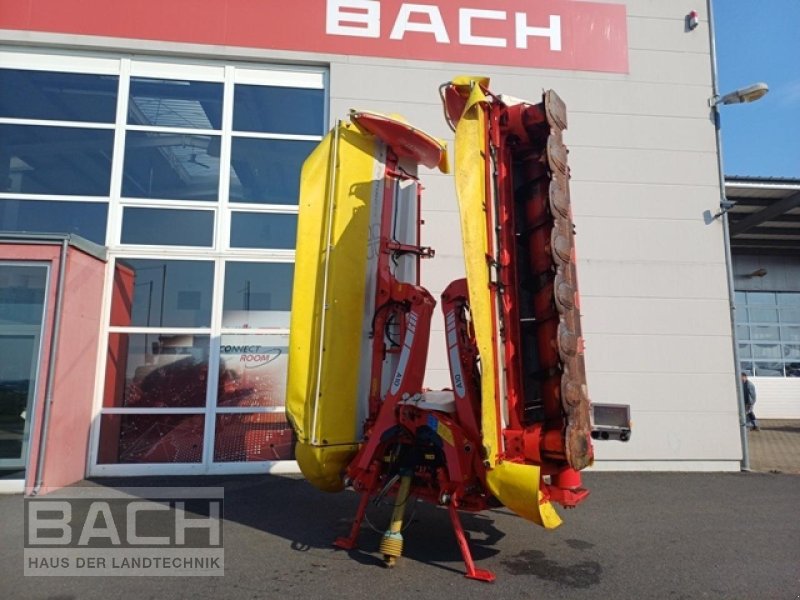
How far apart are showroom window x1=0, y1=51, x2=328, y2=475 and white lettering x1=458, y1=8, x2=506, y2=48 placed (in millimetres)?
2617

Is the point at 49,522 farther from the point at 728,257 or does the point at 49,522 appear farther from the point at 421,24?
the point at 728,257

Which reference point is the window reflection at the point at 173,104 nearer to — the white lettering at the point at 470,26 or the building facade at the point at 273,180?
the building facade at the point at 273,180

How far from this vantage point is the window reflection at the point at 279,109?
8234 millimetres

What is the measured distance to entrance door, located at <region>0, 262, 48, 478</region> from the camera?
645 centimetres

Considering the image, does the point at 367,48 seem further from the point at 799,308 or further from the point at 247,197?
the point at 799,308

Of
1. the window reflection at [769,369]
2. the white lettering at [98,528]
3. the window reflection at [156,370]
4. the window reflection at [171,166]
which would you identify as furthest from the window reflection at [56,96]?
the window reflection at [769,369]

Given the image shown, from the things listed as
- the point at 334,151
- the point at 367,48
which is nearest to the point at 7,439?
the point at 334,151

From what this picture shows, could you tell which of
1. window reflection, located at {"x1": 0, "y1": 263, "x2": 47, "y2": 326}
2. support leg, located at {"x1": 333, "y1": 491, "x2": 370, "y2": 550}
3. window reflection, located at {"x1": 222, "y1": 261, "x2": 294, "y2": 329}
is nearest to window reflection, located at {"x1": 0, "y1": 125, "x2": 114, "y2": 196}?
window reflection, located at {"x1": 0, "y1": 263, "x2": 47, "y2": 326}

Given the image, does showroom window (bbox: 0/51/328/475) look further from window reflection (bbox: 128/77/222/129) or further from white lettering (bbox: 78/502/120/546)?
white lettering (bbox: 78/502/120/546)

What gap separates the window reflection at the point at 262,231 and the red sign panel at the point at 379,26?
2.58 m

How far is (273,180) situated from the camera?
8.08 meters

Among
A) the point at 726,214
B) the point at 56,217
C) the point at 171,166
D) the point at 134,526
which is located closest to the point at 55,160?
the point at 56,217

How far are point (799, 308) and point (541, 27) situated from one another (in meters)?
17.2

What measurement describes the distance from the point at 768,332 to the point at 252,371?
1945 cm
